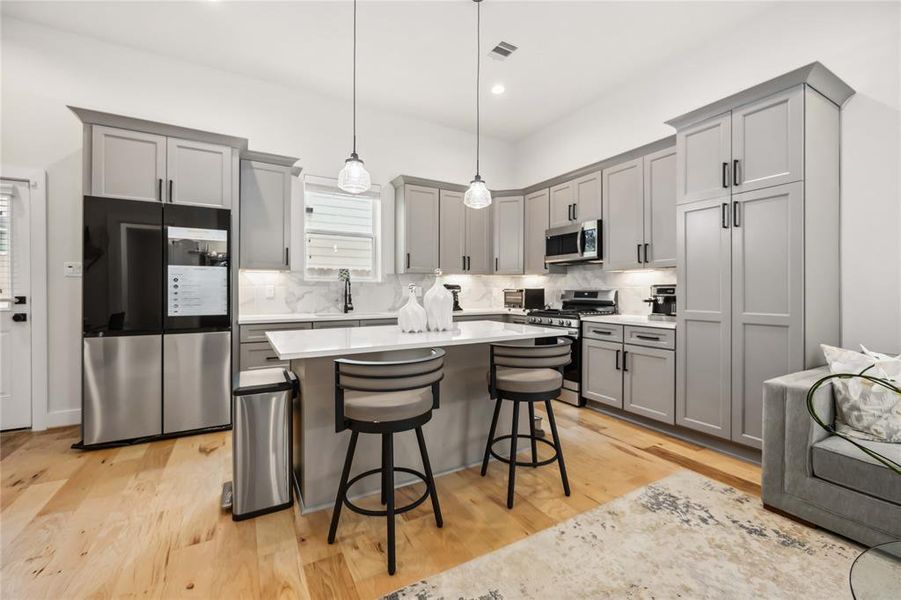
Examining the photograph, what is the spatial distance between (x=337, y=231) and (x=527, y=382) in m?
3.12

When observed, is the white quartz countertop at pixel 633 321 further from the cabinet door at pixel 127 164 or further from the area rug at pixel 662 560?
the cabinet door at pixel 127 164

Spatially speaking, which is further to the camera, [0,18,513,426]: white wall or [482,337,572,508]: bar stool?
[0,18,513,426]: white wall

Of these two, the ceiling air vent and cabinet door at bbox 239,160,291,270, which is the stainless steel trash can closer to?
cabinet door at bbox 239,160,291,270

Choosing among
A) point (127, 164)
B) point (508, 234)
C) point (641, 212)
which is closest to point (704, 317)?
point (641, 212)

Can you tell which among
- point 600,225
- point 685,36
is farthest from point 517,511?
point 685,36

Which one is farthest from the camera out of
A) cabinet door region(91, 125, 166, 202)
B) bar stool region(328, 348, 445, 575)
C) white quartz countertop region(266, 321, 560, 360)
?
cabinet door region(91, 125, 166, 202)

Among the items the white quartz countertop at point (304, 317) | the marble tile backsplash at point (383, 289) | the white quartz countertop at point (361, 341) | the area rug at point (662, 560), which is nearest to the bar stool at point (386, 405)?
the white quartz countertop at point (361, 341)

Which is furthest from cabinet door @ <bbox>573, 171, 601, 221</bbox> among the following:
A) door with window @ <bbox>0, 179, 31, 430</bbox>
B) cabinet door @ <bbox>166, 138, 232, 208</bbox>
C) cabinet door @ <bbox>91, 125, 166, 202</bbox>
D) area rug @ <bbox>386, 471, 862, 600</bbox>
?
door with window @ <bbox>0, 179, 31, 430</bbox>

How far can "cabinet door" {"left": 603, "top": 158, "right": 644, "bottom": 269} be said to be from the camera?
3832 millimetres

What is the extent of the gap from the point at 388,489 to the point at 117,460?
91.5 inches

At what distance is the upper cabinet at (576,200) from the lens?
4.27 meters

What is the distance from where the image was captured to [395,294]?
486cm

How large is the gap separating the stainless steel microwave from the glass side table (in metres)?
3.27

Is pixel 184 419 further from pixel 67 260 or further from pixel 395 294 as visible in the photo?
pixel 395 294
